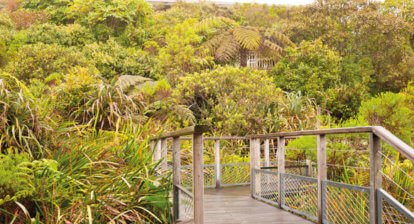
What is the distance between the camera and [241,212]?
479 cm

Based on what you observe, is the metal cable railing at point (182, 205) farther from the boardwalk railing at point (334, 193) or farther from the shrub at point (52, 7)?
the shrub at point (52, 7)

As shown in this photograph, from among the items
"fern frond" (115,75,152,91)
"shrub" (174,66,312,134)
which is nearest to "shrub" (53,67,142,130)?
"shrub" (174,66,312,134)

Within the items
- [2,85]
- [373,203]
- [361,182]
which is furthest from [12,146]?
[361,182]

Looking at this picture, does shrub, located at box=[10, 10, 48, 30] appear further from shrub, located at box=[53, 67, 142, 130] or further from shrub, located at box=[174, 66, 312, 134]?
shrub, located at box=[53, 67, 142, 130]

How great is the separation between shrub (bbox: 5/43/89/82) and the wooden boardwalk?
30.3ft

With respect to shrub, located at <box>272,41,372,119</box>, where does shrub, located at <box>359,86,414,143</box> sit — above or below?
below

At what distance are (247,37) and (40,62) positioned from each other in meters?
8.10

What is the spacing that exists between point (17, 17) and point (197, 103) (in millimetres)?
13801

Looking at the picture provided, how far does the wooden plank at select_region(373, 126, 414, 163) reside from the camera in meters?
2.26

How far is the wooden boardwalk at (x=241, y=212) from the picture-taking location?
14.0ft

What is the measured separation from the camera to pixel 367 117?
31.8 ft

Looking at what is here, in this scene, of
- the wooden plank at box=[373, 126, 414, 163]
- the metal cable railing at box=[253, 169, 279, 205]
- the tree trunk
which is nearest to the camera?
the wooden plank at box=[373, 126, 414, 163]

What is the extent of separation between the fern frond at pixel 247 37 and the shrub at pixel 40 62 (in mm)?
6320

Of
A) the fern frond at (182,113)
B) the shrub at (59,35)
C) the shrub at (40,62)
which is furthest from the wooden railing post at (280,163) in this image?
the shrub at (59,35)
